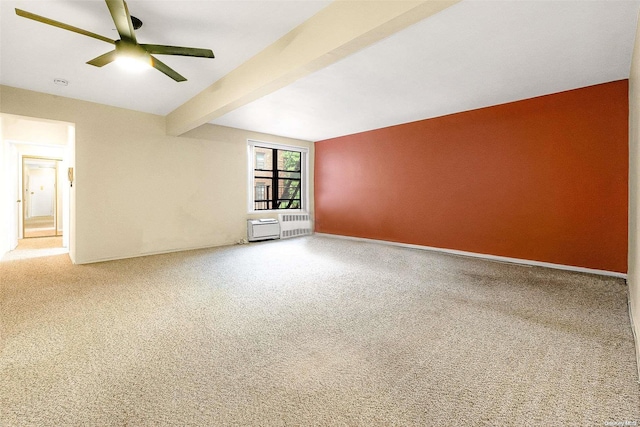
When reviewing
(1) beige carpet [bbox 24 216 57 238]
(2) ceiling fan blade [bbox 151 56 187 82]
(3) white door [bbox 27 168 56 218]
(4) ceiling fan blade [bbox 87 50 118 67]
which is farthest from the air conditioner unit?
(3) white door [bbox 27 168 56 218]

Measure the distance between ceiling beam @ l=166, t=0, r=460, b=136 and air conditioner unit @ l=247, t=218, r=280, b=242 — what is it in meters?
3.08

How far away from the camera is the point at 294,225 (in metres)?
7.21

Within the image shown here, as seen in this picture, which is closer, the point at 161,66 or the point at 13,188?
the point at 161,66

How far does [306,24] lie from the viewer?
2406 mm

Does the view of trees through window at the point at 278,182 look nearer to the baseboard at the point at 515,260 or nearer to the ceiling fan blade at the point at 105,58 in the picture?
the baseboard at the point at 515,260

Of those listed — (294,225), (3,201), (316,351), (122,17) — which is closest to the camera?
(316,351)

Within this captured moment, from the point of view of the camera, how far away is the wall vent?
6945 millimetres

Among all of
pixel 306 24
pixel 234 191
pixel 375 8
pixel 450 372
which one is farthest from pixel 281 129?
pixel 450 372

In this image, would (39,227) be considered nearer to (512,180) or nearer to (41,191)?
(41,191)

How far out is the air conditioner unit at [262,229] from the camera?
630 cm

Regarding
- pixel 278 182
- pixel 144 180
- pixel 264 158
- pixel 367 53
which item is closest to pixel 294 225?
pixel 278 182

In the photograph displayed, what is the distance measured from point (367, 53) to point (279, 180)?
4.71 m

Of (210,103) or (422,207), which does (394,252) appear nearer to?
(422,207)

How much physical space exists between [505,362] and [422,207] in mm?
3948
